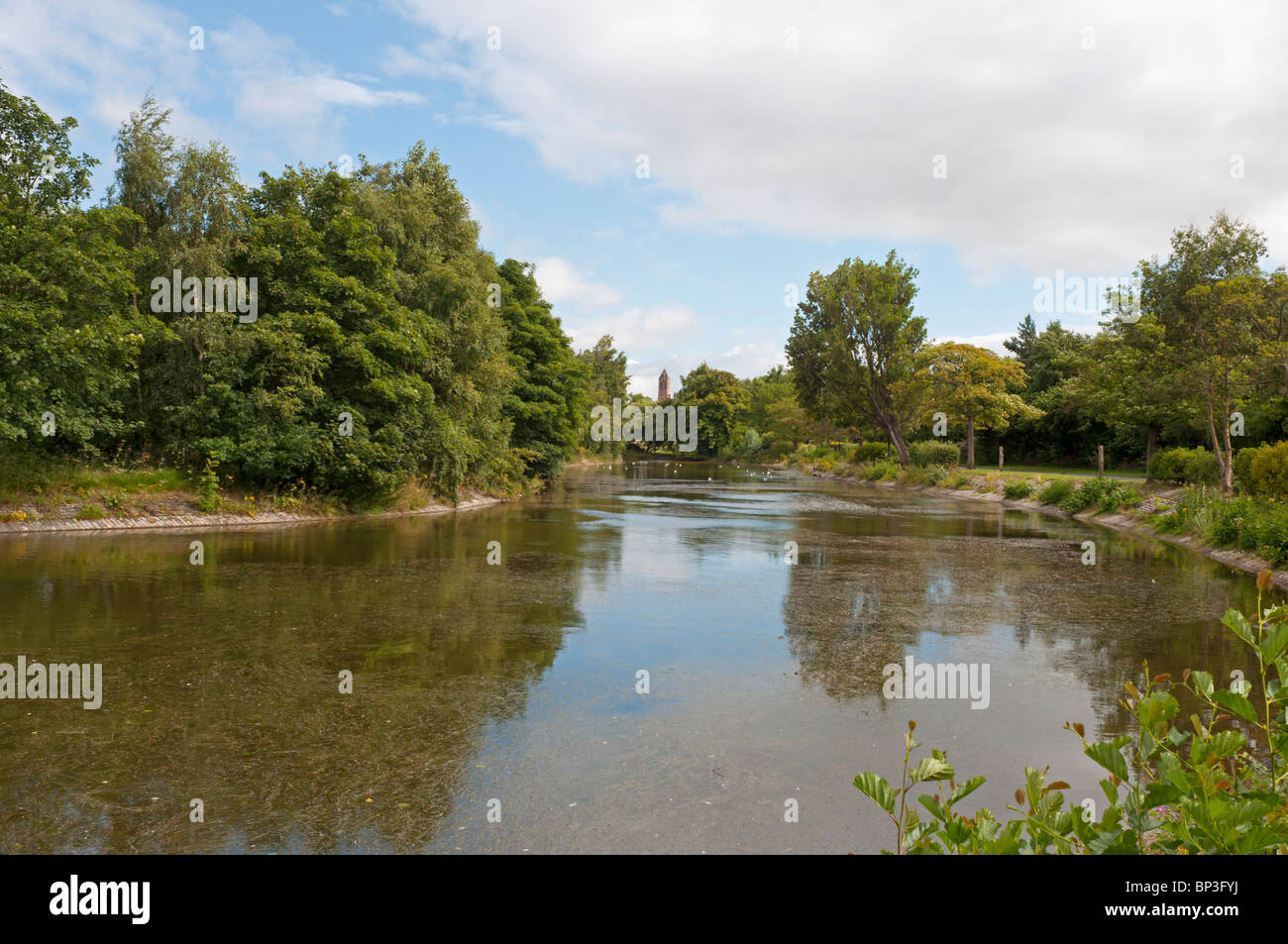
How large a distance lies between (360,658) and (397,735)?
246cm

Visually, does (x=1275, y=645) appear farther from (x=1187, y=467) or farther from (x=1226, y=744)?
(x=1187, y=467)

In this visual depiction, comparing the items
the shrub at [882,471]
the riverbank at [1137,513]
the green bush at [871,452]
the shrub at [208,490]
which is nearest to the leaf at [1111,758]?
the riverbank at [1137,513]

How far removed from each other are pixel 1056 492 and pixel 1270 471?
37.2ft

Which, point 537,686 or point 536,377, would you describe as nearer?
point 537,686

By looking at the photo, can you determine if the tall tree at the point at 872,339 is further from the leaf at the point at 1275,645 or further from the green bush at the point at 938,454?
the leaf at the point at 1275,645

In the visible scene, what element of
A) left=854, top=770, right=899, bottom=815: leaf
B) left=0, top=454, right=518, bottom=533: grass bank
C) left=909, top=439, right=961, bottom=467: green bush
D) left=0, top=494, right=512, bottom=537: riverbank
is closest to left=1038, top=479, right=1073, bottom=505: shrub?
left=909, top=439, right=961, bottom=467: green bush

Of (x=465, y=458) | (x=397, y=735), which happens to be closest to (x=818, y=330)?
(x=465, y=458)

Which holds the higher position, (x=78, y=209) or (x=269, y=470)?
(x=78, y=209)

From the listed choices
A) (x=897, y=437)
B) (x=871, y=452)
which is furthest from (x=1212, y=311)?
(x=871, y=452)

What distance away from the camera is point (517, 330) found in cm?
3719

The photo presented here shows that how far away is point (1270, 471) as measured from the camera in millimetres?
17969

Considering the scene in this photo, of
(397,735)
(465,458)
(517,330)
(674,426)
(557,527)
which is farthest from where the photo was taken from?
(674,426)
